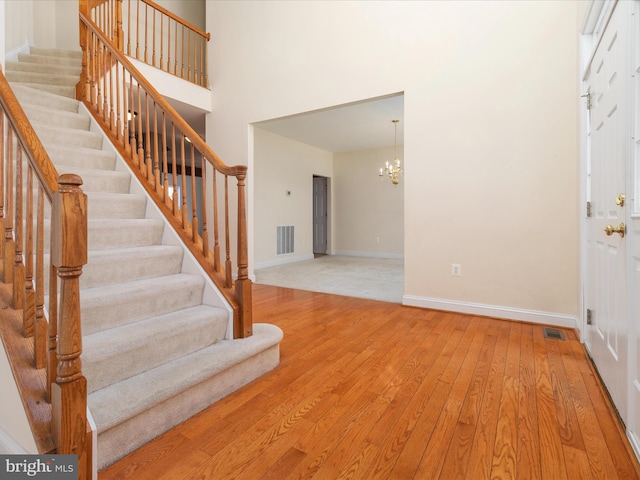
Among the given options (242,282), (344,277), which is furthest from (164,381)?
(344,277)

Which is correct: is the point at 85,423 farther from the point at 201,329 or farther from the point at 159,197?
the point at 159,197

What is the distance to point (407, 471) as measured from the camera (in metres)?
1.27

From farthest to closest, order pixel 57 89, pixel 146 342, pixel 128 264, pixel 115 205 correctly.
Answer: pixel 57 89, pixel 115 205, pixel 128 264, pixel 146 342

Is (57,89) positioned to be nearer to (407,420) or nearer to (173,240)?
(173,240)

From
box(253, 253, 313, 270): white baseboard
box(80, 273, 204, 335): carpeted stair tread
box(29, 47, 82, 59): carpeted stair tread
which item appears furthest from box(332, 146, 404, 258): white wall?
box(80, 273, 204, 335): carpeted stair tread

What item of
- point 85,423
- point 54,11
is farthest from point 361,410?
Result: point 54,11

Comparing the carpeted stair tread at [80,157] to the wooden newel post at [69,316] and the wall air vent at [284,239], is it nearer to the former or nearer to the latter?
the wooden newel post at [69,316]

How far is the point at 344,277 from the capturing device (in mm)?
5344

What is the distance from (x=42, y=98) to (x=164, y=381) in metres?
2.96

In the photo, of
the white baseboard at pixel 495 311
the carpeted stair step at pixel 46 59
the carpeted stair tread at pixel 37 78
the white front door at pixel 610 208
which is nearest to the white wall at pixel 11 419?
the white front door at pixel 610 208

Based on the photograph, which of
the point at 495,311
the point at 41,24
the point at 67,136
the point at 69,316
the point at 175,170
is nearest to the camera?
the point at 69,316

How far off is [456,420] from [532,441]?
297 millimetres

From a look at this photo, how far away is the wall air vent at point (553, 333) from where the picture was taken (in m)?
2.63

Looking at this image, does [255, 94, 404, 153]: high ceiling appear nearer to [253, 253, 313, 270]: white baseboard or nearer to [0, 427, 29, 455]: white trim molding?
[253, 253, 313, 270]: white baseboard
